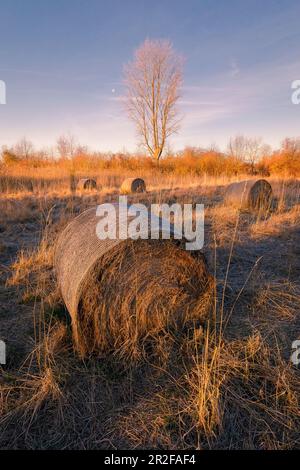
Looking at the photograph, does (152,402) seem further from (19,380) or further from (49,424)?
(19,380)

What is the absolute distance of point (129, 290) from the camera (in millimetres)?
2352

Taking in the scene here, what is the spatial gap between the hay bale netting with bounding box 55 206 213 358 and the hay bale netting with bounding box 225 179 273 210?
6183 millimetres

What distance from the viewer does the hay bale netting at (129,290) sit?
221 cm

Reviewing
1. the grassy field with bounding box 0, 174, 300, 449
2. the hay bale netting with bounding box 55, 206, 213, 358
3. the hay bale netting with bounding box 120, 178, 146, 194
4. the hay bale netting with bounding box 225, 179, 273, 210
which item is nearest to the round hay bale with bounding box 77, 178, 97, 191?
the hay bale netting with bounding box 120, 178, 146, 194

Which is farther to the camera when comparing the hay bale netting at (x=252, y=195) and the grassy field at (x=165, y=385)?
the hay bale netting at (x=252, y=195)

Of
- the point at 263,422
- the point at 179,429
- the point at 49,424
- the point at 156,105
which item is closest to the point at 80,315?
the point at 49,424

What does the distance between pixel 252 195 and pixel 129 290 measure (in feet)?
22.5

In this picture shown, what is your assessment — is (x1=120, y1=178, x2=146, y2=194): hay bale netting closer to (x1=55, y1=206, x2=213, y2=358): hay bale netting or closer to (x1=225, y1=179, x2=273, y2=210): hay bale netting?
(x1=225, y1=179, x2=273, y2=210): hay bale netting

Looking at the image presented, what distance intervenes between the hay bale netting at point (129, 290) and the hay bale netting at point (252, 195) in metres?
6.18

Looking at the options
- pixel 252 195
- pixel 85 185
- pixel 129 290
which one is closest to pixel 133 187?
pixel 85 185

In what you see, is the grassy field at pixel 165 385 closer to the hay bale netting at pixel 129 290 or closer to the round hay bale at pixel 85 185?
the hay bale netting at pixel 129 290

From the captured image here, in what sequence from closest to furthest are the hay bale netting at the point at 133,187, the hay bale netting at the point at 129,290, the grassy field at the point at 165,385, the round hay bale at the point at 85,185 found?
1. the grassy field at the point at 165,385
2. the hay bale netting at the point at 129,290
3. the hay bale netting at the point at 133,187
4. the round hay bale at the point at 85,185

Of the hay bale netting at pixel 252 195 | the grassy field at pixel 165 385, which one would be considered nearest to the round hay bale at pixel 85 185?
the hay bale netting at pixel 252 195

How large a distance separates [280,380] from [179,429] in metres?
0.77
